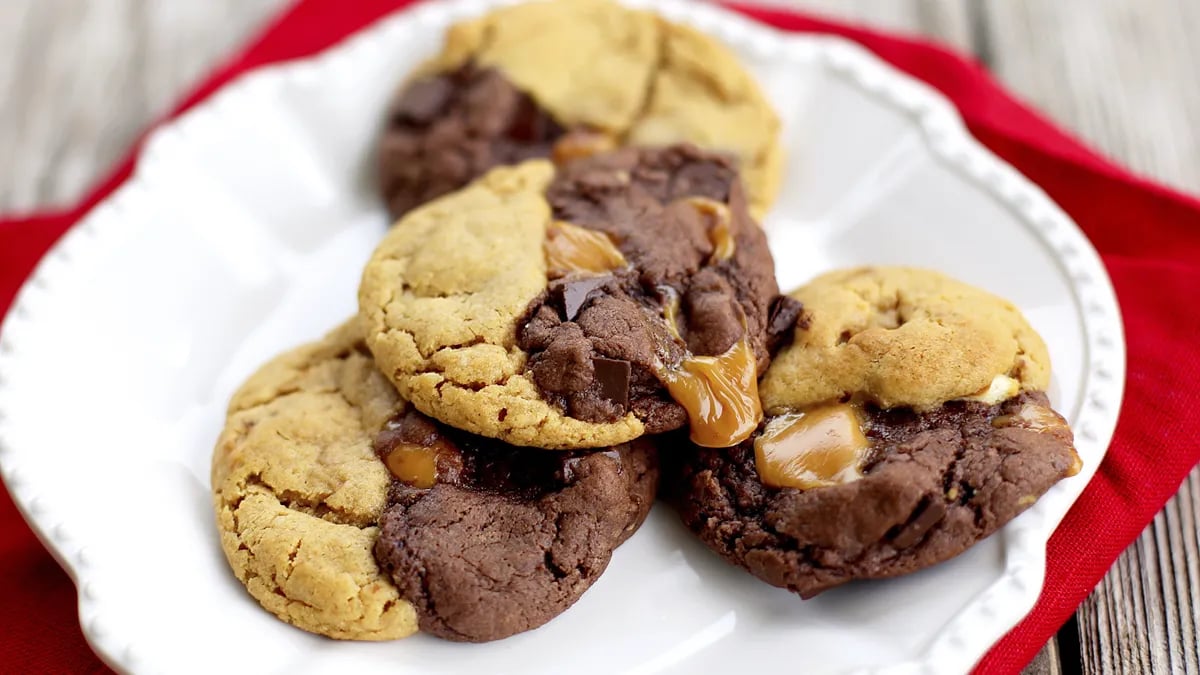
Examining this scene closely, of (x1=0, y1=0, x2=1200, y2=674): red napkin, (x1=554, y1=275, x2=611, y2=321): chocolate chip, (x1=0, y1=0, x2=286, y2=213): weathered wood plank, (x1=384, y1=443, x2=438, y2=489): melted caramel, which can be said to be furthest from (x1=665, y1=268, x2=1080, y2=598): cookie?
(x1=0, y1=0, x2=286, y2=213): weathered wood plank

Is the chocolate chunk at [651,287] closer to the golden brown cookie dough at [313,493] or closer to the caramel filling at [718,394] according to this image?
the caramel filling at [718,394]

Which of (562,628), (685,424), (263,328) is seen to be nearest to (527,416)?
(685,424)

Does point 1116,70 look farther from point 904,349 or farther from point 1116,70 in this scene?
point 904,349

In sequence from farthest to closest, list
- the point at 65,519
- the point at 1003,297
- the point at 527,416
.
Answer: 1. the point at 1003,297
2. the point at 65,519
3. the point at 527,416

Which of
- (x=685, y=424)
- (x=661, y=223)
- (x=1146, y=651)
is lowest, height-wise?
(x=1146, y=651)

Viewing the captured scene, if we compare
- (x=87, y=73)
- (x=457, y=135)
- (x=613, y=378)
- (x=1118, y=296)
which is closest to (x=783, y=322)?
(x=613, y=378)

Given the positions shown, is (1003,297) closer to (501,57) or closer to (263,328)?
(501,57)
